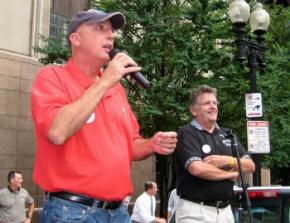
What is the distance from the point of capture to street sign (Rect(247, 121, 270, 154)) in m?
10.6

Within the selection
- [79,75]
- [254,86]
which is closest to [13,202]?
[254,86]

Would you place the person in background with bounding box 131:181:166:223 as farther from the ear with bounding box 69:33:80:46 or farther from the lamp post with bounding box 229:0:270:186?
the ear with bounding box 69:33:80:46

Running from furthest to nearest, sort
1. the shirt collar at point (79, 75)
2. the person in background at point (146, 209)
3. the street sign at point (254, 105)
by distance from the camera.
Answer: the person in background at point (146, 209)
the street sign at point (254, 105)
the shirt collar at point (79, 75)

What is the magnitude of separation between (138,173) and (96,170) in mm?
15868

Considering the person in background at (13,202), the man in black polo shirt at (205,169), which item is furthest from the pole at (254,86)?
the man in black polo shirt at (205,169)

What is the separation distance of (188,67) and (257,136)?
282cm

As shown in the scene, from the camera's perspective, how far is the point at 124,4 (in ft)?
43.7

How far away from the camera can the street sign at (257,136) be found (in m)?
10.6

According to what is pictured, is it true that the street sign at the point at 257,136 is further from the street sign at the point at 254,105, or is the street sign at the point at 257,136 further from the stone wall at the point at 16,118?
the stone wall at the point at 16,118

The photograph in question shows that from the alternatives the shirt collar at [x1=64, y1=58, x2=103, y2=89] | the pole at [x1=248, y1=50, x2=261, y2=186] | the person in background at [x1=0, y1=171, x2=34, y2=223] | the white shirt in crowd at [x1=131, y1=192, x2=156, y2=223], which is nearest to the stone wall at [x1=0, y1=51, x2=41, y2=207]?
the person in background at [x1=0, y1=171, x2=34, y2=223]

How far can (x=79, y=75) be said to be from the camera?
3137mm

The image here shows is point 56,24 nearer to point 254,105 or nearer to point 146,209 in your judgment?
point 146,209

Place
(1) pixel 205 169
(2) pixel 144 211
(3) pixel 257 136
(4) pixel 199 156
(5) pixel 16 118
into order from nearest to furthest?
(1) pixel 205 169 → (4) pixel 199 156 → (3) pixel 257 136 → (2) pixel 144 211 → (5) pixel 16 118

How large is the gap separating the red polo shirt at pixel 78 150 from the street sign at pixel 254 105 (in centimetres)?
815
